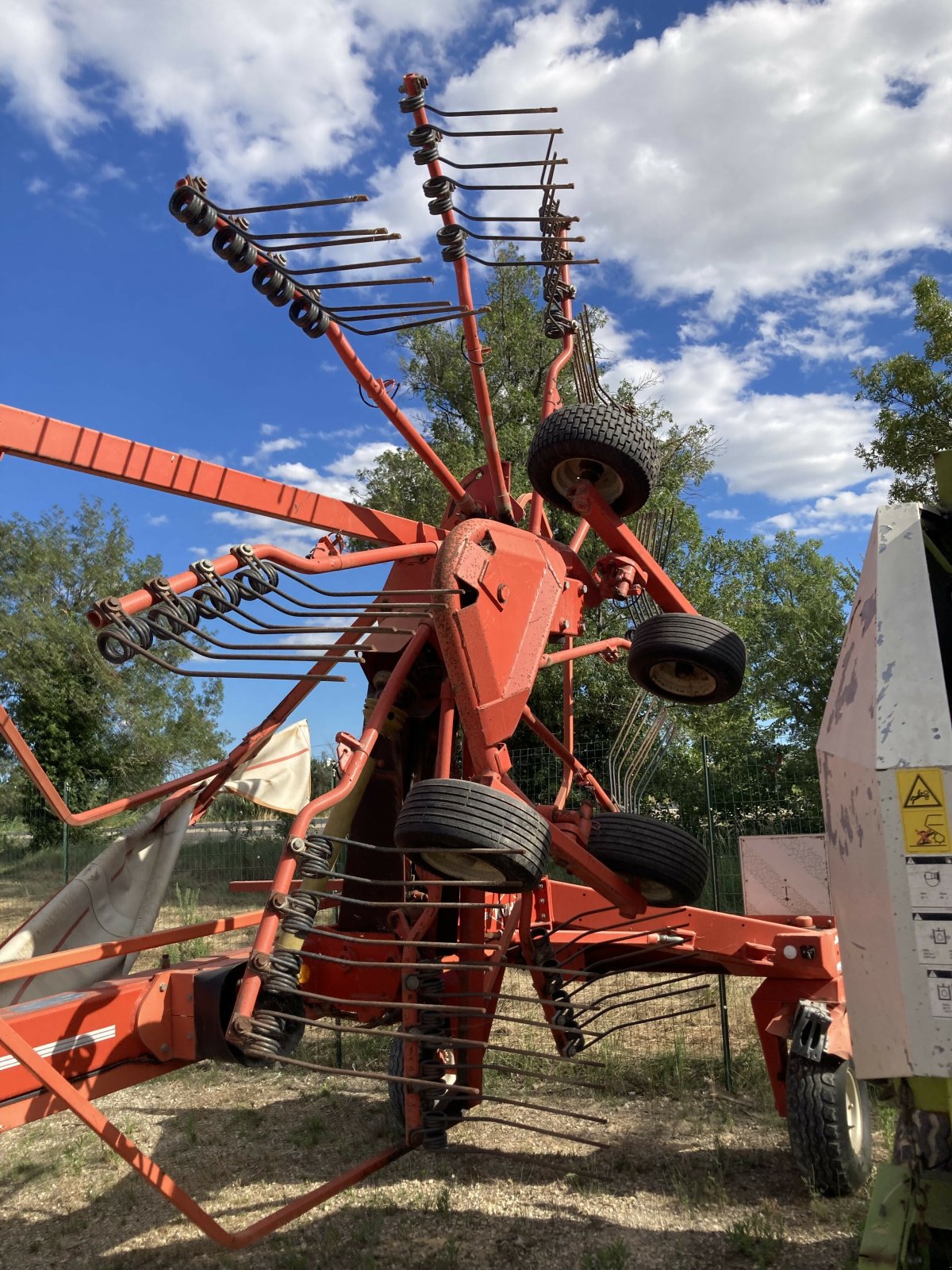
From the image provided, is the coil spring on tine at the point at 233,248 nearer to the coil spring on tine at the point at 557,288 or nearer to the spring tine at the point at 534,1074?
the coil spring on tine at the point at 557,288

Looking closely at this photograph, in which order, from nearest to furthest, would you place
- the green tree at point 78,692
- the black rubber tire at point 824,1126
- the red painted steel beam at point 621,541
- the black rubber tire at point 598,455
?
1. the black rubber tire at point 824,1126
2. the black rubber tire at point 598,455
3. the red painted steel beam at point 621,541
4. the green tree at point 78,692

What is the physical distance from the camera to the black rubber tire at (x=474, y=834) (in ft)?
11.3

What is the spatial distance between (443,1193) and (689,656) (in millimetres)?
3034

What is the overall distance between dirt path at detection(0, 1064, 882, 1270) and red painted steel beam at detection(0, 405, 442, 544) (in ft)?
10.1

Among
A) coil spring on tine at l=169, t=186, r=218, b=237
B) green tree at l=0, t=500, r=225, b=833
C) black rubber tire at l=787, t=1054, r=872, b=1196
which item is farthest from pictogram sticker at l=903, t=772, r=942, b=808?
green tree at l=0, t=500, r=225, b=833

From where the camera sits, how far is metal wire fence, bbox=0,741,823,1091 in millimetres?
7027

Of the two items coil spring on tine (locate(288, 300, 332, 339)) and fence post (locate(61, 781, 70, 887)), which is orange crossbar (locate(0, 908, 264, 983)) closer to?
coil spring on tine (locate(288, 300, 332, 339))

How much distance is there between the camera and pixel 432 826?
3.43m

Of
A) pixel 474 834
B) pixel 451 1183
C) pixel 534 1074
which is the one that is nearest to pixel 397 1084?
pixel 451 1183

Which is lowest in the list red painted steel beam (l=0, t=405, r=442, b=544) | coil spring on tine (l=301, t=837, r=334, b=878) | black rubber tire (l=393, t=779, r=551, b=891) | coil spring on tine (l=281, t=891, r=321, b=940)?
coil spring on tine (l=281, t=891, r=321, b=940)

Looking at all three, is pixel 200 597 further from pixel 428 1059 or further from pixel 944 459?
pixel 944 459

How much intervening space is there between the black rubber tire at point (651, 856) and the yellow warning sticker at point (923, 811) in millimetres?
1836

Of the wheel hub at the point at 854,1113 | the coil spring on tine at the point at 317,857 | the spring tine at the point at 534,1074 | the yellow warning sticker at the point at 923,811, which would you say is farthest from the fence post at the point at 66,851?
the yellow warning sticker at the point at 923,811

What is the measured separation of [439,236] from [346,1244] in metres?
4.94
